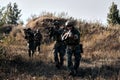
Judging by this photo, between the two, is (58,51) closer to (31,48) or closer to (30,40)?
(31,48)

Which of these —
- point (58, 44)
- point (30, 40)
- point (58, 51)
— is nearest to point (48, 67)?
point (58, 51)

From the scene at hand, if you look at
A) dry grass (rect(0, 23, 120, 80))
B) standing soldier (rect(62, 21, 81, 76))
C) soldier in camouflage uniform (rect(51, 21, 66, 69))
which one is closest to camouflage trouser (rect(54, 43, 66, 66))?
soldier in camouflage uniform (rect(51, 21, 66, 69))

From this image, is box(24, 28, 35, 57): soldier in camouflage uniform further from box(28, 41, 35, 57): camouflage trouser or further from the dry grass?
the dry grass

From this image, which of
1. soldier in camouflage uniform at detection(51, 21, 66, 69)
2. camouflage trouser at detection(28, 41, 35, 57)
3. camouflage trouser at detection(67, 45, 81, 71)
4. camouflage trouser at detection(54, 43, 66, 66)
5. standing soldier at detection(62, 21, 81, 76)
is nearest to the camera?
standing soldier at detection(62, 21, 81, 76)

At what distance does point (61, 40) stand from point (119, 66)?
2703 millimetres

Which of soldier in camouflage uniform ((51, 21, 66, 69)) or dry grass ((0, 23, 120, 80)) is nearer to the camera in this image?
dry grass ((0, 23, 120, 80))

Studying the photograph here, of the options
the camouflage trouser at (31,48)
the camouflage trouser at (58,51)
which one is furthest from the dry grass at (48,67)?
the camouflage trouser at (31,48)

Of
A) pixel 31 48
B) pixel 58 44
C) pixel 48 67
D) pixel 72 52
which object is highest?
pixel 58 44

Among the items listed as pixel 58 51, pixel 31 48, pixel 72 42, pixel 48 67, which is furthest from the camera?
pixel 31 48

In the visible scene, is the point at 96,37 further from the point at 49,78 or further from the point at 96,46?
the point at 49,78

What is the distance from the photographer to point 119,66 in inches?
709

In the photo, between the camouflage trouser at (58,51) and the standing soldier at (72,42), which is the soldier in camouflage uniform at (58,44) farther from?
the standing soldier at (72,42)

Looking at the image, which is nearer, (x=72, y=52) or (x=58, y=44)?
(x=72, y=52)

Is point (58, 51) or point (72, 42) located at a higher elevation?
point (72, 42)
